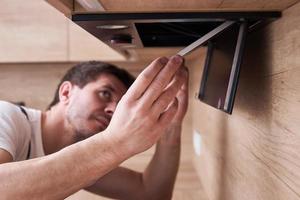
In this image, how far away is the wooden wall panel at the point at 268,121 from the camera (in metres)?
0.48

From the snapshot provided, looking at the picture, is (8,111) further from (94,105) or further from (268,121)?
(268,121)

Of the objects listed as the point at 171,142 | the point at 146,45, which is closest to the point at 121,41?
the point at 146,45

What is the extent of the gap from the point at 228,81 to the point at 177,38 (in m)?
0.32

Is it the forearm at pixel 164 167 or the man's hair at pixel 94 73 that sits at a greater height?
the man's hair at pixel 94 73

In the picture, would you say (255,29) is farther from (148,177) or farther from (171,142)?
(148,177)

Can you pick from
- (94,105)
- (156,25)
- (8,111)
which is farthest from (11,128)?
(156,25)

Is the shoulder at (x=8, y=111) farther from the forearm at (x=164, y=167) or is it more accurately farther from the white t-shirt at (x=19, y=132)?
the forearm at (x=164, y=167)

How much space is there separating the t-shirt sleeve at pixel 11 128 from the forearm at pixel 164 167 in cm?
48

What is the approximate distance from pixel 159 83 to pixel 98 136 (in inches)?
5.2

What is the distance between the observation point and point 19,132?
945mm

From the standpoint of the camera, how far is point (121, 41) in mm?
755

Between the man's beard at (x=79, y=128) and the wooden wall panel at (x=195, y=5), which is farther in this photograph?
the man's beard at (x=79, y=128)

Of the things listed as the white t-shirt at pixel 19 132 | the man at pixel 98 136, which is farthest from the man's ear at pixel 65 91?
the white t-shirt at pixel 19 132

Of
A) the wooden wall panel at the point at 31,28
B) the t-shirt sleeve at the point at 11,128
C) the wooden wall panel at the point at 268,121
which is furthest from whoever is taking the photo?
the wooden wall panel at the point at 31,28
